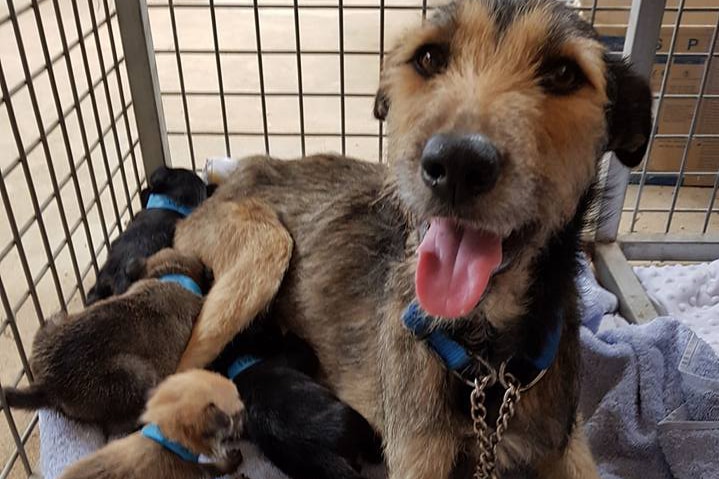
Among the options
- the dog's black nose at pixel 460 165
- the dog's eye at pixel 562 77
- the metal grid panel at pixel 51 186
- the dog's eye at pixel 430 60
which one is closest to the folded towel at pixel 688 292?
the dog's eye at pixel 562 77

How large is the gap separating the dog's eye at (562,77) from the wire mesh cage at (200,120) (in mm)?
389

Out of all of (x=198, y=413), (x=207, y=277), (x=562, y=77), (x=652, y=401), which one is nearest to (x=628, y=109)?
(x=562, y=77)

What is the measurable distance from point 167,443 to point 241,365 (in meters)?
0.46

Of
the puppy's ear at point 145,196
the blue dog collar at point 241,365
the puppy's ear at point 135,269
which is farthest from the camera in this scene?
the puppy's ear at point 145,196

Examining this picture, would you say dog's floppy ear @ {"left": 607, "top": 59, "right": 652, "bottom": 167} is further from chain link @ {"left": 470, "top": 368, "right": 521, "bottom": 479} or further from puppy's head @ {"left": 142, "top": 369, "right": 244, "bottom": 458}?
puppy's head @ {"left": 142, "top": 369, "right": 244, "bottom": 458}

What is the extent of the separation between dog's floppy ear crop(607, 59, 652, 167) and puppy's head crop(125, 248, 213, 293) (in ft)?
4.53

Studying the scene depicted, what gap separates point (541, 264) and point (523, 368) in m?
0.23

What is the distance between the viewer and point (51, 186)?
12.6ft

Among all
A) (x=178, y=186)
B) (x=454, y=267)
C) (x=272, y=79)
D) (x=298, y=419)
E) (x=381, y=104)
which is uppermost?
(x=381, y=104)

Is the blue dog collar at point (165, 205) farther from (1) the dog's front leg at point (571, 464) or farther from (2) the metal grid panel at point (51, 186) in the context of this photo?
(1) the dog's front leg at point (571, 464)

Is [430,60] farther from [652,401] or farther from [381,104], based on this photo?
[652,401]

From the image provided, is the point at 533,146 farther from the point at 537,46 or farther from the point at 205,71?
the point at 205,71

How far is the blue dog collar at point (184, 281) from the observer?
2.36 metres

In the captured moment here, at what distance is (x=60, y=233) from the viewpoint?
356 cm
